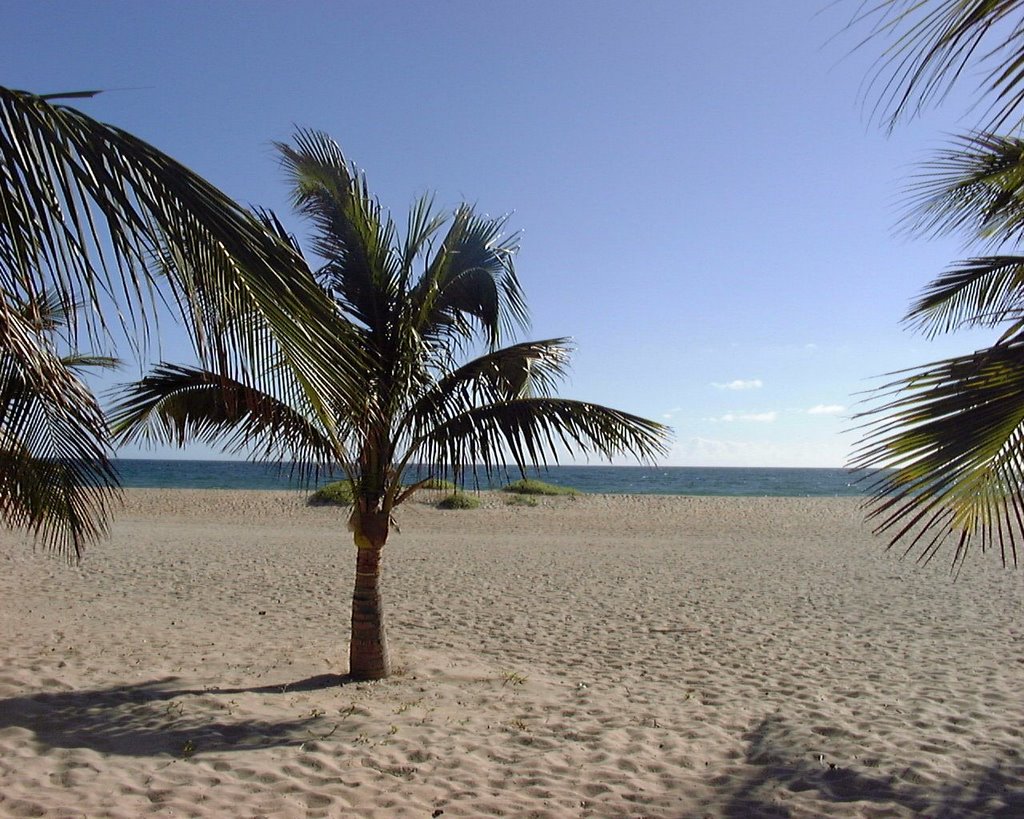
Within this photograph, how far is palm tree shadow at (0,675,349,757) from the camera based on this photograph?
5238 millimetres

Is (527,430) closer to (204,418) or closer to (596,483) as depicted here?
(204,418)

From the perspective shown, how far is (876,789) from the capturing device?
4.75 metres

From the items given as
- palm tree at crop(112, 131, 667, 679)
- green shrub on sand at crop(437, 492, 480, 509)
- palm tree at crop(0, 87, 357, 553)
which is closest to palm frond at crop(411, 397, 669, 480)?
palm tree at crop(112, 131, 667, 679)

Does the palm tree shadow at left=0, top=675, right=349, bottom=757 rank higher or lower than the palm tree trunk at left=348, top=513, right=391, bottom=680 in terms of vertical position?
lower

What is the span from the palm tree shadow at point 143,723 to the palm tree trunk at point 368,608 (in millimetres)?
1056

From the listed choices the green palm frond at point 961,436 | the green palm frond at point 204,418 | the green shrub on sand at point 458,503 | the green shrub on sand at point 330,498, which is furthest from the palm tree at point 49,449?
the green shrub on sand at point 330,498

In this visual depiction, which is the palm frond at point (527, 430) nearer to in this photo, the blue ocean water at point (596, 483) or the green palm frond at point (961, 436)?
the green palm frond at point (961, 436)

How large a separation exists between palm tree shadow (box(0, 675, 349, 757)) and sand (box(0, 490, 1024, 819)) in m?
0.02

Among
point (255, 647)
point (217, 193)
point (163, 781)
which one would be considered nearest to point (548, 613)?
point (255, 647)

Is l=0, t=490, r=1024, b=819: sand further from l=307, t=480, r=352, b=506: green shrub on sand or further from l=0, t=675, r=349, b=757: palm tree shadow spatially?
l=307, t=480, r=352, b=506: green shrub on sand

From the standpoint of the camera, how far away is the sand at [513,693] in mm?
4637

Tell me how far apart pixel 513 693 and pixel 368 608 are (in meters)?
1.40

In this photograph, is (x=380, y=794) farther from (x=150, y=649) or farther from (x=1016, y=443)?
(x=150, y=649)

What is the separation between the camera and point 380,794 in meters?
4.58
